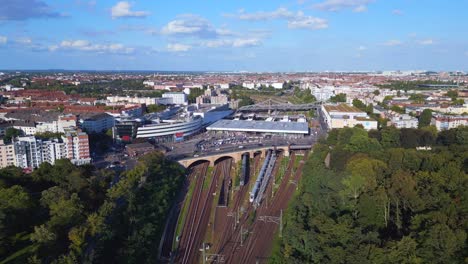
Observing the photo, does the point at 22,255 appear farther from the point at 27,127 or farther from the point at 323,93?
the point at 323,93

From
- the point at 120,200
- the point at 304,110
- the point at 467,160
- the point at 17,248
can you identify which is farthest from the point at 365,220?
the point at 304,110

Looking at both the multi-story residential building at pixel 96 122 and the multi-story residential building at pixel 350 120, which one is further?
the multi-story residential building at pixel 350 120

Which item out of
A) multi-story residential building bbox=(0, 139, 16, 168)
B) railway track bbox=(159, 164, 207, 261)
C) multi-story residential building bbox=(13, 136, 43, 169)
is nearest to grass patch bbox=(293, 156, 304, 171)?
railway track bbox=(159, 164, 207, 261)

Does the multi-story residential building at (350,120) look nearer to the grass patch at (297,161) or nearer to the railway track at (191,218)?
the grass patch at (297,161)

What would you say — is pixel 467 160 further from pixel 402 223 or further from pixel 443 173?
pixel 402 223

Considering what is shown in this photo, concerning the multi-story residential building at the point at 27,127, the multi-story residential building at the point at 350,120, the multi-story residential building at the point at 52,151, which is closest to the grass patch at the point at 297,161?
the multi-story residential building at the point at 350,120

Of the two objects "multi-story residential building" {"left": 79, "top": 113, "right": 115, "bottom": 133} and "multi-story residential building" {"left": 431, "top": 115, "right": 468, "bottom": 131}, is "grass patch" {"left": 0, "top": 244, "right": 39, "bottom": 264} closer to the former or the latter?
"multi-story residential building" {"left": 79, "top": 113, "right": 115, "bottom": 133}
